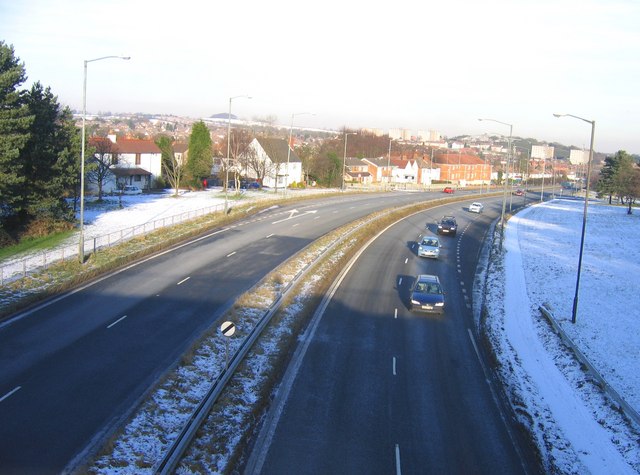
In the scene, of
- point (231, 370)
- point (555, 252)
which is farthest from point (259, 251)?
point (555, 252)

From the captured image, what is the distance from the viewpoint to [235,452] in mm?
12805

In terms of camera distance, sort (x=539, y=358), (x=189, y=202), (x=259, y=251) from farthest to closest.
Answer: (x=189, y=202)
(x=259, y=251)
(x=539, y=358)

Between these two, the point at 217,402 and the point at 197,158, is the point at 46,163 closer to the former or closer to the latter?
the point at 217,402

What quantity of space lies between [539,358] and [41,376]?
16534 millimetres

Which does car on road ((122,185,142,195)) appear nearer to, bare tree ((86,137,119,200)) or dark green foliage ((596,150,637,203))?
bare tree ((86,137,119,200))

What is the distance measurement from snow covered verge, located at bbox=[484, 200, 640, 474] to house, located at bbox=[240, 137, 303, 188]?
4255cm

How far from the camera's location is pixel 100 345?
18484mm

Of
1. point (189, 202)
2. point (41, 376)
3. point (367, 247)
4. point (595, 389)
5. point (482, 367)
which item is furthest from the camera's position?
point (189, 202)

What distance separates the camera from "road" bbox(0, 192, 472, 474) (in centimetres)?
1282

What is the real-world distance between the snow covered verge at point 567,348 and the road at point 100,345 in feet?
35.0

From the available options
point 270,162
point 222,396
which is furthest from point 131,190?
point 222,396

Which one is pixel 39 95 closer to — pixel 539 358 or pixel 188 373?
pixel 188 373

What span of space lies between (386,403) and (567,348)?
950 cm

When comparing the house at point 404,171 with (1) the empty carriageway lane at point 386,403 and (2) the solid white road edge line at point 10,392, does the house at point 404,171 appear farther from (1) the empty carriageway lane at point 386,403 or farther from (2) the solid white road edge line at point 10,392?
(2) the solid white road edge line at point 10,392
